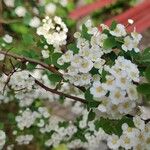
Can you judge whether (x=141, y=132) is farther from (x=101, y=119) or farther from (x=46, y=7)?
(x=46, y=7)

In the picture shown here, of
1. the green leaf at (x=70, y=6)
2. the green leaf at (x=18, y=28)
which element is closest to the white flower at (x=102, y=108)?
the green leaf at (x=18, y=28)

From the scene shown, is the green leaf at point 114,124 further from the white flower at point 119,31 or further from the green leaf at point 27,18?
the green leaf at point 27,18

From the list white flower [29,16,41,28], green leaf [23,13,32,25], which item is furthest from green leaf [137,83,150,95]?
green leaf [23,13,32,25]

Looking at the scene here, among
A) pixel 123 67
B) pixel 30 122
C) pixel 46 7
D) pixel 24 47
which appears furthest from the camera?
pixel 46 7

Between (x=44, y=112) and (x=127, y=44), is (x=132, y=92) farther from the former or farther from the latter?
(x=44, y=112)

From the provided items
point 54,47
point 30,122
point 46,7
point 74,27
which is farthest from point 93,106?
point 74,27

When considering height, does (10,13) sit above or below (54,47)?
above

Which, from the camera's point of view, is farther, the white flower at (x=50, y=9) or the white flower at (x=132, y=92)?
the white flower at (x=50, y=9)
